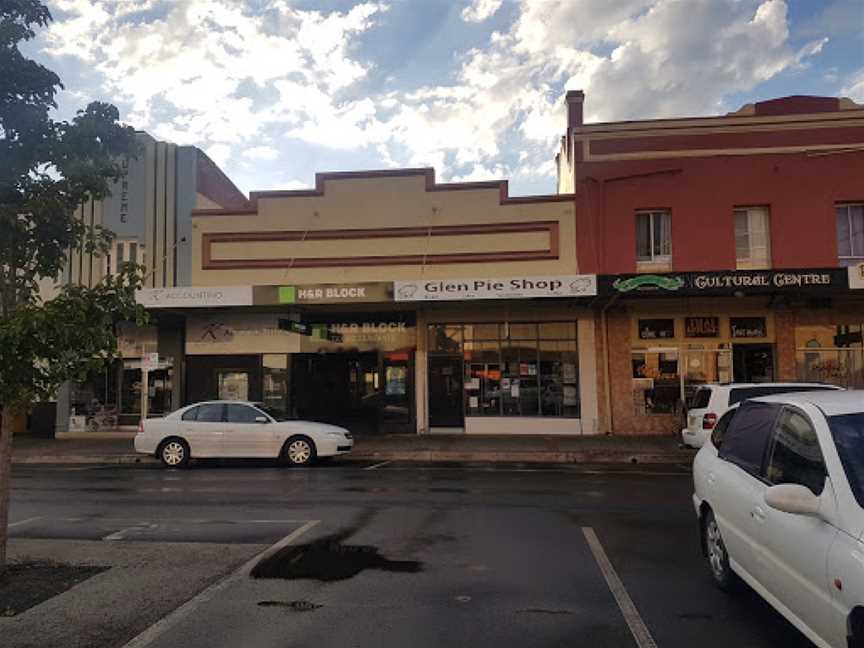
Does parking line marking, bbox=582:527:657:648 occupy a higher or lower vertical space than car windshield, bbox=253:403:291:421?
lower

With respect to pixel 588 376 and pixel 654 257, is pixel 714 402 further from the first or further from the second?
pixel 654 257

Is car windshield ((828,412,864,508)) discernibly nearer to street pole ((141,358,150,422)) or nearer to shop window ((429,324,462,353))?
shop window ((429,324,462,353))

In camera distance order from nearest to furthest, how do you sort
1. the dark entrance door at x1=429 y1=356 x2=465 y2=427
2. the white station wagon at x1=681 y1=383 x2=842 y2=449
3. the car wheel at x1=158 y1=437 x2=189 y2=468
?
the white station wagon at x1=681 y1=383 x2=842 y2=449
the car wheel at x1=158 y1=437 x2=189 y2=468
the dark entrance door at x1=429 y1=356 x2=465 y2=427

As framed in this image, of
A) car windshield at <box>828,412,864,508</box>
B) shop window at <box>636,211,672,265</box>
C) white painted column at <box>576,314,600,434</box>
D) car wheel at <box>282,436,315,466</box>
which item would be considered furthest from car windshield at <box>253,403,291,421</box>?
car windshield at <box>828,412,864,508</box>

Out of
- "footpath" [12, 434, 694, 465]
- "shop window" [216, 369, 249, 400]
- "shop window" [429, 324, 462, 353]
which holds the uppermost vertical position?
"shop window" [429, 324, 462, 353]

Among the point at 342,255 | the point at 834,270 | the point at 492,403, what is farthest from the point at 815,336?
the point at 342,255

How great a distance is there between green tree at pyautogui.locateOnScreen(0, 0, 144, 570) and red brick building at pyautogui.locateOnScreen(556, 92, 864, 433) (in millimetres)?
→ 14553

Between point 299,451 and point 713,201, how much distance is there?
41.2 feet

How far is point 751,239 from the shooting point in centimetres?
1942

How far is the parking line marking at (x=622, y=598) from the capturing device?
16.0ft

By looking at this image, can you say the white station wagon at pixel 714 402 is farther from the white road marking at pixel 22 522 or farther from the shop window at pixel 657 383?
the white road marking at pixel 22 522

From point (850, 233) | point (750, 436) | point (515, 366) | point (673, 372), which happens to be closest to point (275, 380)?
point (515, 366)

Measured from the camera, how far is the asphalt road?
5043mm

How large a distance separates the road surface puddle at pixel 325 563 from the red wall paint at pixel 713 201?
13.7m
